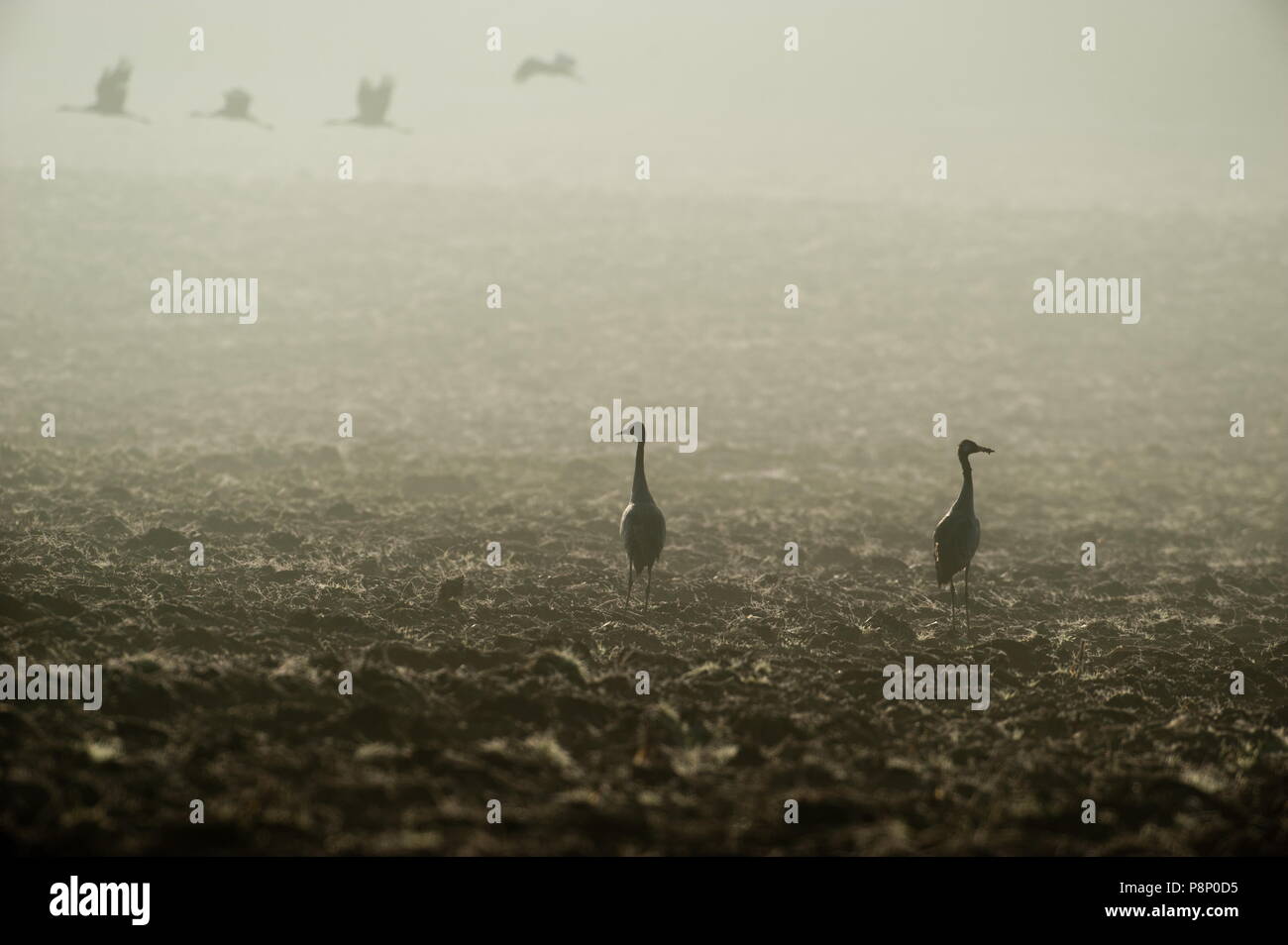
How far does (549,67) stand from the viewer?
23.7 meters

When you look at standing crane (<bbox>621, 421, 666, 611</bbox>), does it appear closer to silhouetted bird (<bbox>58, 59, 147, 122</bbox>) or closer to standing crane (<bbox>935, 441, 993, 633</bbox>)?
standing crane (<bbox>935, 441, 993, 633</bbox>)

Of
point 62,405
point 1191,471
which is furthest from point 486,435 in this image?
point 1191,471

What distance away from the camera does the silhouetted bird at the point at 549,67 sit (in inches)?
927

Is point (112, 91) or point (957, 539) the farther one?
point (112, 91)

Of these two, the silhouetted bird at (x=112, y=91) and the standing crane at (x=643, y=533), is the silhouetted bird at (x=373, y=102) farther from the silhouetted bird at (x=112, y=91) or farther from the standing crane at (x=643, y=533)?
the standing crane at (x=643, y=533)

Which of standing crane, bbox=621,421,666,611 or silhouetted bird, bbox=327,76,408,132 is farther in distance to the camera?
silhouetted bird, bbox=327,76,408,132

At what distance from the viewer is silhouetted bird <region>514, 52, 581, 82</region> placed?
2355 centimetres

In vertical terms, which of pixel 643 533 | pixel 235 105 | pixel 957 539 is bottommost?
pixel 957 539

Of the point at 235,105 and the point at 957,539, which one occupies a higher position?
the point at 235,105

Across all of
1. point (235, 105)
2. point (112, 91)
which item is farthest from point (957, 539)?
point (112, 91)

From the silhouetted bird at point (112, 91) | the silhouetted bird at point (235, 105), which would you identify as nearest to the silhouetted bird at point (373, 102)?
the silhouetted bird at point (235, 105)

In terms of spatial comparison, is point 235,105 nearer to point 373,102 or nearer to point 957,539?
point 373,102

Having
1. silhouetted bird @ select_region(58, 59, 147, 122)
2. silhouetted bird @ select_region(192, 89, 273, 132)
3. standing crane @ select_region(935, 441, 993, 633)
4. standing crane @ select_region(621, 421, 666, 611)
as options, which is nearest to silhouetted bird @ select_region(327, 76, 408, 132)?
silhouetted bird @ select_region(192, 89, 273, 132)
